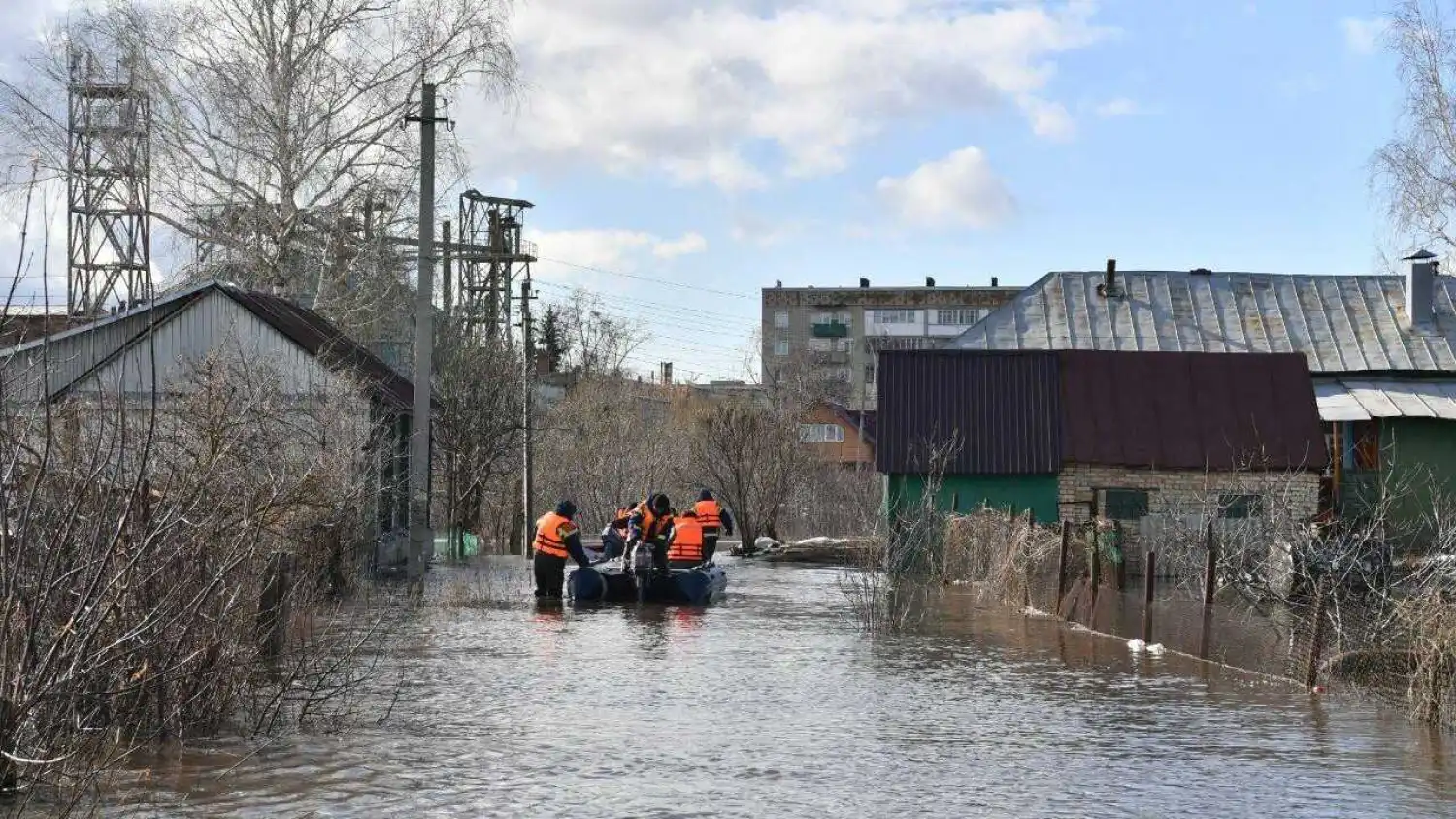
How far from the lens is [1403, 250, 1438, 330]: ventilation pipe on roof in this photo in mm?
43781

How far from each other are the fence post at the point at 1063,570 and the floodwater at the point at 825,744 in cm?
282

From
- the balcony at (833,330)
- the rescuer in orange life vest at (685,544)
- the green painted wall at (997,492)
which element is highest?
the balcony at (833,330)

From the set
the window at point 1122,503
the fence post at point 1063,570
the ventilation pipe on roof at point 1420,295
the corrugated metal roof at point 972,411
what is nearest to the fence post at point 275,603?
the fence post at point 1063,570

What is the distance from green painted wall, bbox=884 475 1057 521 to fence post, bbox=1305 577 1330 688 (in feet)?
61.8

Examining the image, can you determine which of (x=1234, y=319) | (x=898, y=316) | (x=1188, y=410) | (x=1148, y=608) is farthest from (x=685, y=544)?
(x=898, y=316)

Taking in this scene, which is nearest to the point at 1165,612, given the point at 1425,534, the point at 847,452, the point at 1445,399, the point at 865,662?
the point at 865,662

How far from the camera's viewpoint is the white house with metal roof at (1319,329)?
40.0m

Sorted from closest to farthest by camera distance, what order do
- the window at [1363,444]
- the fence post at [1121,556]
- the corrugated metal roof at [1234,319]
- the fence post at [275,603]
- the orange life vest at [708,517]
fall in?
the fence post at [275,603] < the fence post at [1121,556] < the orange life vest at [708,517] < the window at [1363,444] < the corrugated metal roof at [1234,319]

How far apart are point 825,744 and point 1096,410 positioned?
961 inches

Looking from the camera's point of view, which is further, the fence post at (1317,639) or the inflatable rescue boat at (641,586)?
the inflatable rescue boat at (641,586)

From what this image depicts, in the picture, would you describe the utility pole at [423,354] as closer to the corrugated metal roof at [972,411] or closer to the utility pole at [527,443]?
the corrugated metal roof at [972,411]

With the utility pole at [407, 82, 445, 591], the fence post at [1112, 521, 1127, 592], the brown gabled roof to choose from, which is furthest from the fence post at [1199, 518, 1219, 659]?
the brown gabled roof

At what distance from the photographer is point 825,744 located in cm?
1341

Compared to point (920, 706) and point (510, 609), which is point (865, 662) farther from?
point (510, 609)
